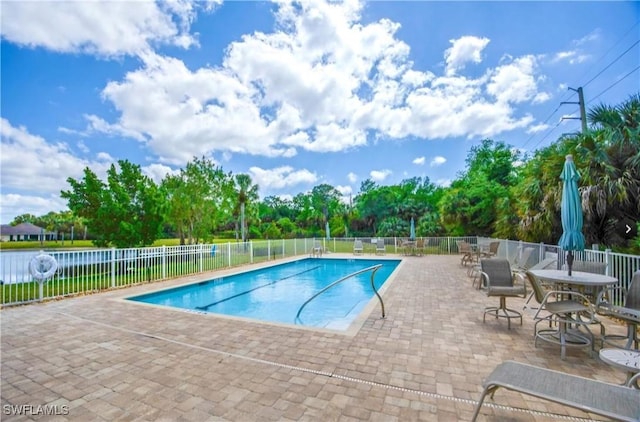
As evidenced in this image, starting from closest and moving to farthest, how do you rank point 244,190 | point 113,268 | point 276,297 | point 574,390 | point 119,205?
point 574,390 → point 113,268 → point 276,297 → point 119,205 → point 244,190

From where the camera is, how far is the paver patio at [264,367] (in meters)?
2.25

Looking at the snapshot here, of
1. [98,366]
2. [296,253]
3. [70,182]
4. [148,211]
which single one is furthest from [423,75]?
[70,182]

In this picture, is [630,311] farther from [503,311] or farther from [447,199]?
[447,199]

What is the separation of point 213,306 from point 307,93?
11151 mm

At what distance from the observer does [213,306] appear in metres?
7.05

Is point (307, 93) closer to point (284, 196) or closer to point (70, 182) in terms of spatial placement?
point (70, 182)

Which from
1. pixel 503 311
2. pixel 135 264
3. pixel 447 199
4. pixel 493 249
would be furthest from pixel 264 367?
pixel 447 199

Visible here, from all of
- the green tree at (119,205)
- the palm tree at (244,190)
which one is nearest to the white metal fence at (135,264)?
the green tree at (119,205)

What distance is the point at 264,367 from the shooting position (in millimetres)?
2959

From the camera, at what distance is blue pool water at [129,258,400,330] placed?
6.45 metres

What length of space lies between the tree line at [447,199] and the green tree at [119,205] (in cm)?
5

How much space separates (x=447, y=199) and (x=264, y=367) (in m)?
17.6

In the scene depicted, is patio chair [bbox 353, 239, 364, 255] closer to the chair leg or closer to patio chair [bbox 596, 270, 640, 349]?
the chair leg

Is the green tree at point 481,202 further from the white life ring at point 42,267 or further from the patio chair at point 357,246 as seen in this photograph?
the white life ring at point 42,267
